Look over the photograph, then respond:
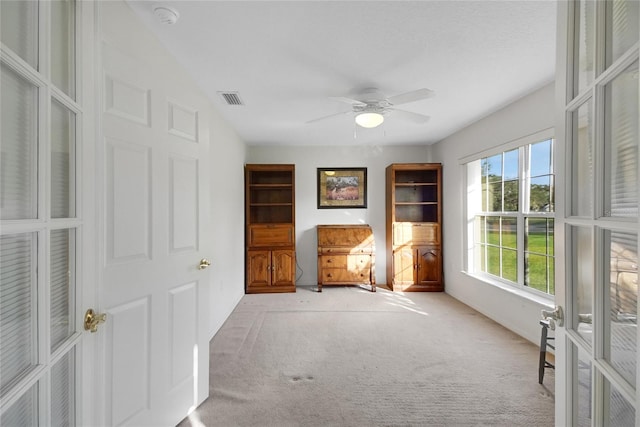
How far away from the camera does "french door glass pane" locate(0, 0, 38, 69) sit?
2.29ft

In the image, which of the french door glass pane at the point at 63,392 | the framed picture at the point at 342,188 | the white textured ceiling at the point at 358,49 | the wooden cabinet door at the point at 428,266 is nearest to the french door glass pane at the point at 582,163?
the white textured ceiling at the point at 358,49

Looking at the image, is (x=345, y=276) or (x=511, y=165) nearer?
(x=511, y=165)

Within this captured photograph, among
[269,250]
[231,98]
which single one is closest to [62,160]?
[231,98]

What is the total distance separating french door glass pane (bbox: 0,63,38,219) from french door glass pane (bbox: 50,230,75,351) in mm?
164

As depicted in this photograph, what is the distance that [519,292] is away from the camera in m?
3.02

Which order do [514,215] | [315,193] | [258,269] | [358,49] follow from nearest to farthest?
[358,49] < [514,215] < [258,269] < [315,193]

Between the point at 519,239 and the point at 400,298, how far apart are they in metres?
1.80

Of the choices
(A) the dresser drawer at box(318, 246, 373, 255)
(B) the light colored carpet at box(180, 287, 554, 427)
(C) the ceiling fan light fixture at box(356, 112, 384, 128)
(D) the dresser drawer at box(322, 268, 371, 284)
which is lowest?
(B) the light colored carpet at box(180, 287, 554, 427)

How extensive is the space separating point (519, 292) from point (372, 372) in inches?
77.0

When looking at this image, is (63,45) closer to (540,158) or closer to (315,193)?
(540,158)

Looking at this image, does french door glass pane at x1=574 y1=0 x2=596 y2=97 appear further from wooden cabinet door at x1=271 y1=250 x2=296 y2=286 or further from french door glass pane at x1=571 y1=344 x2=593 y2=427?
wooden cabinet door at x1=271 y1=250 x2=296 y2=286

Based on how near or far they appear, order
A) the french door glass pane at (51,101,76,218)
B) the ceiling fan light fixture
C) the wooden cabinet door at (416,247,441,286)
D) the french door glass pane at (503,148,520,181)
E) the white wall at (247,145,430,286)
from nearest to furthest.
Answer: the french door glass pane at (51,101,76,218) → the ceiling fan light fixture → the french door glass pane at (503,148,520,181) → the wooden cabinet door at (416,247,441,286) → the white wall at (247,145,430,286)

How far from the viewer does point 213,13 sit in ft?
5.23

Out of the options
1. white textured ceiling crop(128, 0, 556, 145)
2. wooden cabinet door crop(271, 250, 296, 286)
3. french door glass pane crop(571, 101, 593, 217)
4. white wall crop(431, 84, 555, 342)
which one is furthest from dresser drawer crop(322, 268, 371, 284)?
french door glass pane crop(571, 101, 593, 217)
